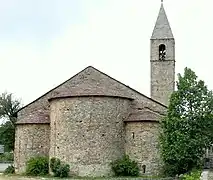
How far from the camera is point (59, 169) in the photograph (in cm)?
4375

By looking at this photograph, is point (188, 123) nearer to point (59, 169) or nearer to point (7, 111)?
point (59, 169)

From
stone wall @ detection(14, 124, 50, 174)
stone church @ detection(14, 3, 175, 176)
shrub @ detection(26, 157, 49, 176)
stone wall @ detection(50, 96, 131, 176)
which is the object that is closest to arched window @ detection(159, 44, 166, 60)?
stone church @ detection(14, 3, 175, 176)

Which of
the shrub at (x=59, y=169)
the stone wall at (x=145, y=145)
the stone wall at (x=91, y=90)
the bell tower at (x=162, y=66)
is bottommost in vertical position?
the shrub at (x=59, y=169)

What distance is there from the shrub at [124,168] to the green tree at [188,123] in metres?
4.24

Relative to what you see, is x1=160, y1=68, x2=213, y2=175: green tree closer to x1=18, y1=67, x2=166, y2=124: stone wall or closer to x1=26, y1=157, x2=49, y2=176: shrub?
x1=18, y1=67, x2=166, y2=124: stone wall

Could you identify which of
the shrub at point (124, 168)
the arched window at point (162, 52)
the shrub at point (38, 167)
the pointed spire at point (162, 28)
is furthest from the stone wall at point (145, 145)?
the pointed spire at point (162, 28)

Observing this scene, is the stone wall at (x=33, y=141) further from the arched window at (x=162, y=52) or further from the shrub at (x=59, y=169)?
the arched window at (x=162, y=52)

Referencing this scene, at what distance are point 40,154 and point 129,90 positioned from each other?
9.86m

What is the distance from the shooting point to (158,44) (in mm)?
60125

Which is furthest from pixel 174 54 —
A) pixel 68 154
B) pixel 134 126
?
pixel 68 154

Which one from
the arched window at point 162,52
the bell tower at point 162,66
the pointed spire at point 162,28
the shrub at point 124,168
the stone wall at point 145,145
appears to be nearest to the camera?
the shrub at point 124,168

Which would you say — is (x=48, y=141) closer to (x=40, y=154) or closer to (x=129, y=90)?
(x=40, y=154)

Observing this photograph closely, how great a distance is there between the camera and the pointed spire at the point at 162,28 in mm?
60406

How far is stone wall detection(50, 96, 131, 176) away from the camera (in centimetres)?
4381
